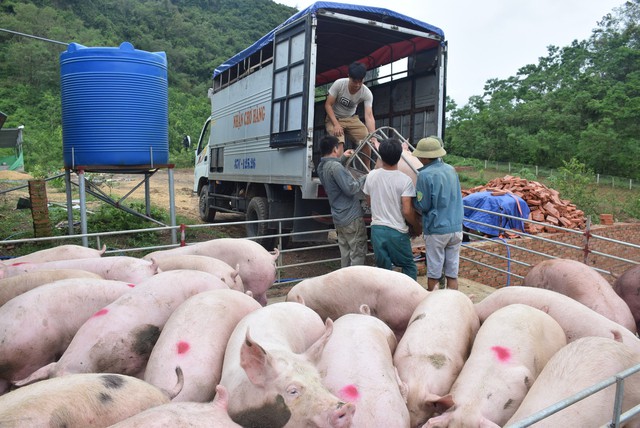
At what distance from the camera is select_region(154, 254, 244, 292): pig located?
13.4 ft

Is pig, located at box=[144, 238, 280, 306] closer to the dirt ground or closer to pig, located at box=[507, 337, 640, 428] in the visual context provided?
the dirt ground

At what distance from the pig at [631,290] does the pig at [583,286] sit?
29 cm

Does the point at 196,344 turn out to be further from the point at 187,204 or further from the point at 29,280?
the point at 187,204

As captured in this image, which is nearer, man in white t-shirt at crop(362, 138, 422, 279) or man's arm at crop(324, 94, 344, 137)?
man in white t-shirt at crop(362, 138, 422, 279)

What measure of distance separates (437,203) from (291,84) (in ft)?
11.0

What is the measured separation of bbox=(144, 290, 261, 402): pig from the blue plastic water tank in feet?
15.7

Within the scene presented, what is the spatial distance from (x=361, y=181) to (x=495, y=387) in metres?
3.52

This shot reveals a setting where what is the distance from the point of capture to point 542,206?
11.8 metres

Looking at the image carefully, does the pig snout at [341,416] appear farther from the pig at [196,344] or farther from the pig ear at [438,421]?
the pig at [196,344]

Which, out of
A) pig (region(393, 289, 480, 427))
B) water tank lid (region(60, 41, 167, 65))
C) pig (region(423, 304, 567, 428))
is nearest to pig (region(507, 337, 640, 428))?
pig (region(423, 304, 567, 428))

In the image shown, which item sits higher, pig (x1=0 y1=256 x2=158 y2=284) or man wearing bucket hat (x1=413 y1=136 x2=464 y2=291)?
man wearing bucket hat (x1=413 y1=136 x2=464 y2=291)

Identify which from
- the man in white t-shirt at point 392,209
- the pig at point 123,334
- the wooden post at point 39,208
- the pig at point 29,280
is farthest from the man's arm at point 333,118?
the wooden post at point 39,208

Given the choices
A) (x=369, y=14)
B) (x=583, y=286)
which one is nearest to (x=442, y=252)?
(x=583, y=286)

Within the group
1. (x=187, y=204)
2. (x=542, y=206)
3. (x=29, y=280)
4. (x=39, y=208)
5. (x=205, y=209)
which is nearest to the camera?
(x=29, y=280)
